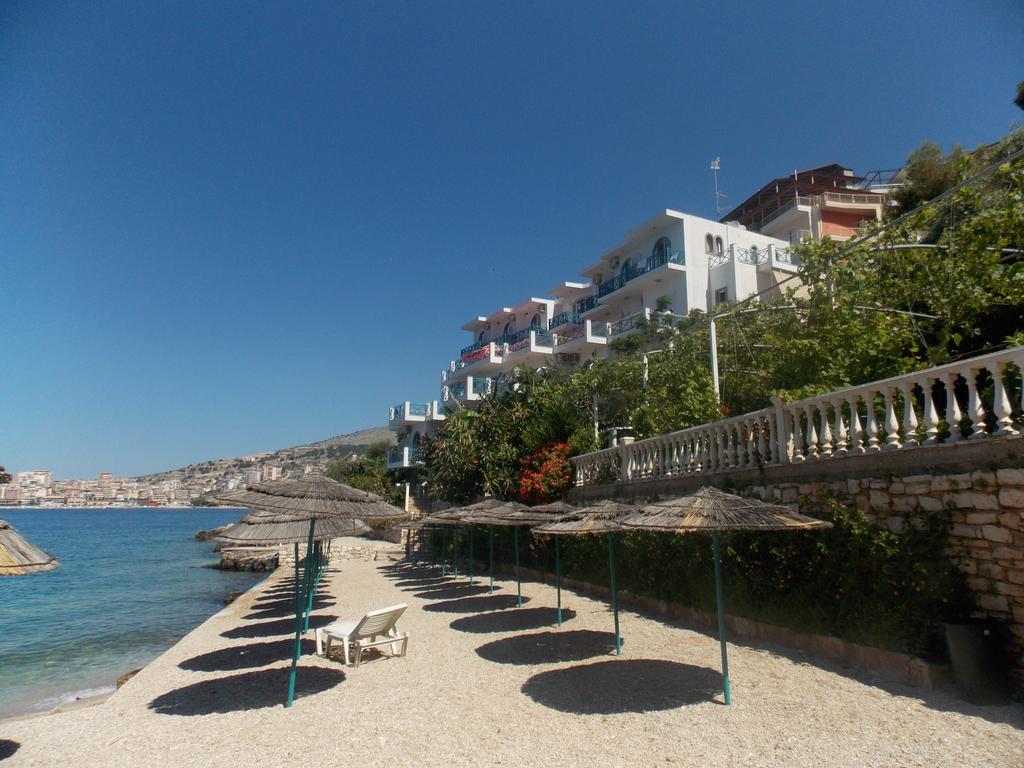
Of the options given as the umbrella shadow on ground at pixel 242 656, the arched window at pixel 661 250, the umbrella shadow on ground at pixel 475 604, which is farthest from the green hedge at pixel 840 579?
the arched window at pixel 661 250

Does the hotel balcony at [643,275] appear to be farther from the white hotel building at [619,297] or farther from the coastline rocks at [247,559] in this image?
the coastline rocks at [247,559]

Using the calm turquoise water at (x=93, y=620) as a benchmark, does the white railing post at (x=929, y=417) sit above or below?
above

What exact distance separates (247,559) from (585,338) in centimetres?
2334

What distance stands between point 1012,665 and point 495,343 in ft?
115

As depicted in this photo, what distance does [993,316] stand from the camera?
1065cm

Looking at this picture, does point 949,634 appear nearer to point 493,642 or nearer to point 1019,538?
point 1019,538

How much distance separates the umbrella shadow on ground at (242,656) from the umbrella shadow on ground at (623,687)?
14.5 feet

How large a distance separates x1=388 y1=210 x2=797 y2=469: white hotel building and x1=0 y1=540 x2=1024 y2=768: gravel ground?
17509mm

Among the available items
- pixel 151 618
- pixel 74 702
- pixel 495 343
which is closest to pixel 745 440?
pixel 74 702

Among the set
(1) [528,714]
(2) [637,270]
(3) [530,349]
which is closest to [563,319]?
(3) [530,349]

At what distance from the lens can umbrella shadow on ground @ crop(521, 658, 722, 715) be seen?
652 centimetres

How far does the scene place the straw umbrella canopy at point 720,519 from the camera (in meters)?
6.16

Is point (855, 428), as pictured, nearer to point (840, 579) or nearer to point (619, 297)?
point (840, 579)

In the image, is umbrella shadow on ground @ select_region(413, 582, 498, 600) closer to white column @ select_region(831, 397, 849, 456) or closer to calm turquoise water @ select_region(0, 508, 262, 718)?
calm turquoise water @ select_region(0, 508, 262, 718)
